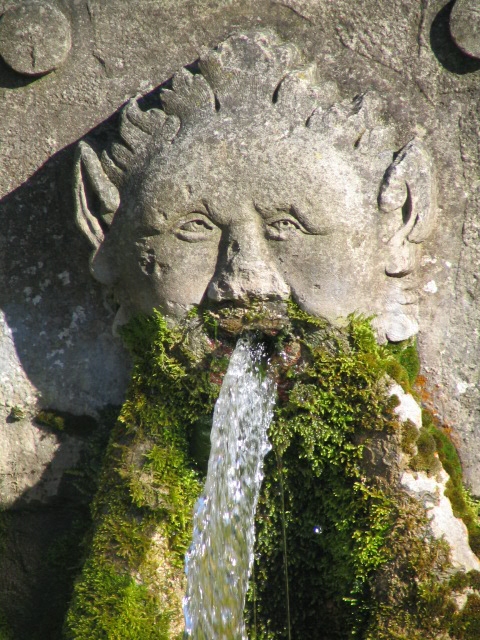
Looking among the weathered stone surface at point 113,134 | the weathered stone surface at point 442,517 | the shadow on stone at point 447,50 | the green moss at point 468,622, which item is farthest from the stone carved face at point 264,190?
the green moss at point 468,622

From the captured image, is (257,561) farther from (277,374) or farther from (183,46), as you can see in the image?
(183,46)

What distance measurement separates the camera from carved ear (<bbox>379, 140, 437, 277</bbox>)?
82.2 inches

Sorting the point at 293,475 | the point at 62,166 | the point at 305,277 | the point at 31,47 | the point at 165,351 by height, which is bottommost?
the point at 293,475

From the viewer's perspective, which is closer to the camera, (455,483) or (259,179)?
(259,179)

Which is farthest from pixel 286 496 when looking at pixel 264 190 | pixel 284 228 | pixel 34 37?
pixel 34 37

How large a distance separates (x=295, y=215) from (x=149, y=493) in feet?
2.96

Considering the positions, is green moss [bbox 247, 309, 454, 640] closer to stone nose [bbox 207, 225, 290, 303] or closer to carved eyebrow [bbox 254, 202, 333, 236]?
stone nose [bbox 207, 225, 290, 303]

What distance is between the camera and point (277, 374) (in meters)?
2.20

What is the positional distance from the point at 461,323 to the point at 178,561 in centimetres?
112

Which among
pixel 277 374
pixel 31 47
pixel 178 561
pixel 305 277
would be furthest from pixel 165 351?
pixel 31 47

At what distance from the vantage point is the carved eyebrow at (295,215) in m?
2.02

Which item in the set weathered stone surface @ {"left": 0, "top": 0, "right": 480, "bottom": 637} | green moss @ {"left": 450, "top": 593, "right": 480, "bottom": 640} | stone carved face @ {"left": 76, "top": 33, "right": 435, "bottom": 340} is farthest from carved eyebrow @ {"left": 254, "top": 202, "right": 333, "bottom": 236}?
green moss @ {"left": 450, "top": 593, "right": 480, "bottom": 640}

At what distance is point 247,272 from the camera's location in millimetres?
2039

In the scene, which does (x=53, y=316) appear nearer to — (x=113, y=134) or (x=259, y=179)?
(x=113, y=134)
